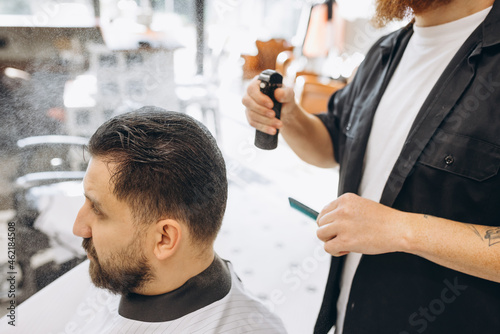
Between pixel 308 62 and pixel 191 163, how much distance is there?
13.7 ft

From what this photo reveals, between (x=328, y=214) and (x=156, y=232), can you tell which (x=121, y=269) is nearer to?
(x=156, y=232)

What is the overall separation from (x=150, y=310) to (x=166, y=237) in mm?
210

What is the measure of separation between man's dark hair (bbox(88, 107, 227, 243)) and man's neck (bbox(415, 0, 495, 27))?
0.68 m

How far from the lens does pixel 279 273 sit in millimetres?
1689

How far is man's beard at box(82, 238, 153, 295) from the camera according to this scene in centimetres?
92

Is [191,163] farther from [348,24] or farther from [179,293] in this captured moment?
[348,24]

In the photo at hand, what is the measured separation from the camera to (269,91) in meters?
1.06

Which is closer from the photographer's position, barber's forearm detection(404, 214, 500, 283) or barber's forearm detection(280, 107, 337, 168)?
barber's forearm detection(404, 214, 500, 283)

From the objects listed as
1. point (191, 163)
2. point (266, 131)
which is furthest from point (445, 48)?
point (191, 163)

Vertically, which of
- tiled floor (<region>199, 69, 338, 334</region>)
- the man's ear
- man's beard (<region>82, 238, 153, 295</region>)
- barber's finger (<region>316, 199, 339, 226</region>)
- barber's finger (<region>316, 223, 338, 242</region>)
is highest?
barber's finger (<region>316, 199, 339, 226</region>)

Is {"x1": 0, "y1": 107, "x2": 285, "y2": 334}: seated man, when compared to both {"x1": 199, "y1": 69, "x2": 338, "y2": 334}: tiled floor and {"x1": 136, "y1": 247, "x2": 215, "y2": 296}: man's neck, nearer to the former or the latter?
{"x1": 136, "y1": 247, "x2": 215, "y2": 296}: man's neck

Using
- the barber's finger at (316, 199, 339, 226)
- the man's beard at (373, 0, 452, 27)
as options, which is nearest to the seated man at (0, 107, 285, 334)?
the barber's finger at (316, 199, 339, 226)

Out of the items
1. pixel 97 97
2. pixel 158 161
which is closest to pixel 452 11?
pixel 158 161

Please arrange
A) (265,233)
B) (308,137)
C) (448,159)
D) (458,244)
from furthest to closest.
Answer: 1. (265,233)
2. (308,137)
3. (448,159)
4. (458,244)
